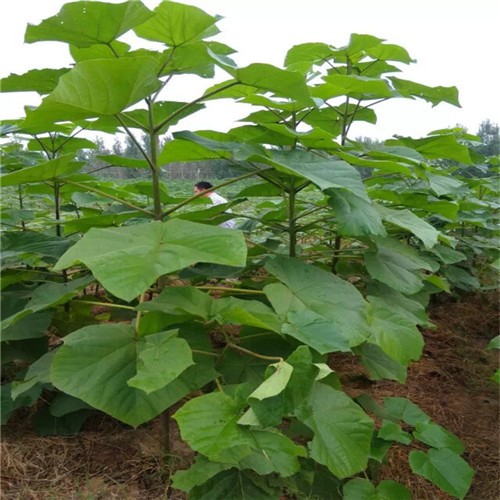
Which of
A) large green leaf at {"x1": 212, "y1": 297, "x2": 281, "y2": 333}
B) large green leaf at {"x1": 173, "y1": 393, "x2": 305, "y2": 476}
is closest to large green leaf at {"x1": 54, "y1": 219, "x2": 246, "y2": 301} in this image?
large green leaf at {"x1": 212, "y1": 297, "x2": 281, "y2": 333}

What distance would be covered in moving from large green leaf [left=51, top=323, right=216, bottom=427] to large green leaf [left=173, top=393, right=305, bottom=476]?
0.48ft

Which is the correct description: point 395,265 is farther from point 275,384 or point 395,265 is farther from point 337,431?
point 275,384

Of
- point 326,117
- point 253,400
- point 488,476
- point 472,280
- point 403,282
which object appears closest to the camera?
point 253,400

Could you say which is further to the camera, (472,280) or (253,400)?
(472,280)

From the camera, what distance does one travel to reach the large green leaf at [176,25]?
1113 mm

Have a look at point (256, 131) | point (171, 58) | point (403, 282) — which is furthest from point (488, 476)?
point (171, 58)

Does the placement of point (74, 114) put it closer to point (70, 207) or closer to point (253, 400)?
point (253, 400)

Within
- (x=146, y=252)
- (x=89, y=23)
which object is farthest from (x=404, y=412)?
(x=89, y=23)

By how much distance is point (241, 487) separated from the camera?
3.18ft

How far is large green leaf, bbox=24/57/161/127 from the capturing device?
2.96 feet

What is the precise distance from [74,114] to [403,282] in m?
0.97

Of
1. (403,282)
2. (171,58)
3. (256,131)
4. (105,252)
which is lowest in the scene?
(403,282)

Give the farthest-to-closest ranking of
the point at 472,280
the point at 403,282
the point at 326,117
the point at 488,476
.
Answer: the point at 472,280 < the point at 326,117 < the point at 488,476 < the point at 403,282

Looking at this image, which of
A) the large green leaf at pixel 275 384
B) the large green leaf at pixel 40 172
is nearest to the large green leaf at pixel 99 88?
the large green leaf at pixel 40 172
